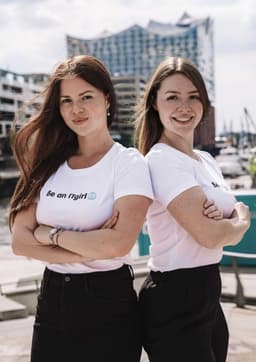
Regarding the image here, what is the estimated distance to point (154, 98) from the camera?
6.00ft

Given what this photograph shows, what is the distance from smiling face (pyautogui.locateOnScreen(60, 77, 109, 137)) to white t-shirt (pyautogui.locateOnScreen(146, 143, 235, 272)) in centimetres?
20

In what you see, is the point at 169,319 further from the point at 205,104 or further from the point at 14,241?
the point at 205,104

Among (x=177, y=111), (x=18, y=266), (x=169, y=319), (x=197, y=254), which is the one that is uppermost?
(x=177, y=111)

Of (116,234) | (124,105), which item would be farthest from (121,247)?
(124,105)

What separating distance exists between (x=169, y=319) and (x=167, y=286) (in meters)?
0.10

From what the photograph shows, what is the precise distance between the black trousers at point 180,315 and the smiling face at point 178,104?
0.44 meters

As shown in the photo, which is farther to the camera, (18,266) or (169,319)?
(18,266)

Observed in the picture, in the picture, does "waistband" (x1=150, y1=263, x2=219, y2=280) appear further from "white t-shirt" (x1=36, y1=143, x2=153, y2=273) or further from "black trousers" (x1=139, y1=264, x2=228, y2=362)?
"white t-shirt" (x1=36, y1=143, x2=153, y2=273)

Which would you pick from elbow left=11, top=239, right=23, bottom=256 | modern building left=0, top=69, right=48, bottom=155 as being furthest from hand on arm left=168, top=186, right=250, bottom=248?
modern building left=0, top=69, right=48, bottom=155

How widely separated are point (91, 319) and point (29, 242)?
320 mm

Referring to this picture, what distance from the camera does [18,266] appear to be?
38.4 feet

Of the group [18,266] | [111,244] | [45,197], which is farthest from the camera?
[18,266]

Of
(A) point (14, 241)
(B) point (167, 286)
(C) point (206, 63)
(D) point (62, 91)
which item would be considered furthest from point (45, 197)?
(C) point (206, 63)

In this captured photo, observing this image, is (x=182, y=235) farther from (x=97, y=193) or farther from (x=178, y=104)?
(x=178, y=104)
